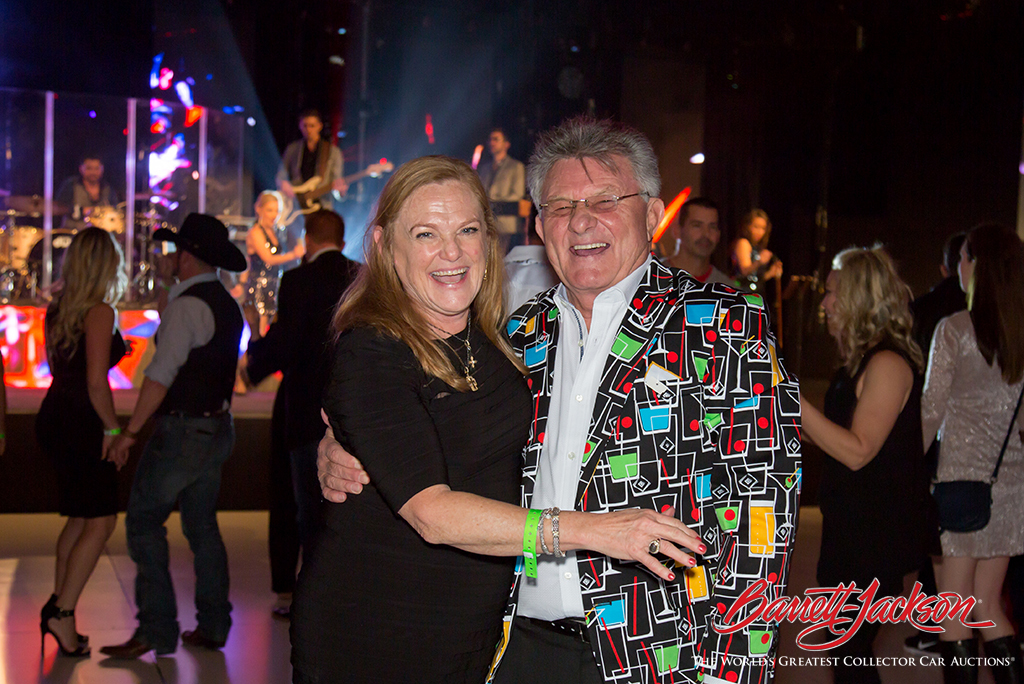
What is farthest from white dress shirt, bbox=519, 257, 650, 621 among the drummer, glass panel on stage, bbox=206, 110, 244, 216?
glass panel on stage, bbox=206, 110, 244, 216

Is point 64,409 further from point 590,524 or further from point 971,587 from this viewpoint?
point 971,587

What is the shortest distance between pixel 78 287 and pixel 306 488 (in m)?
1.21

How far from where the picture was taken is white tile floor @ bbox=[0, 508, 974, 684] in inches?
128

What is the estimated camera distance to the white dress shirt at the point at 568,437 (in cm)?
158

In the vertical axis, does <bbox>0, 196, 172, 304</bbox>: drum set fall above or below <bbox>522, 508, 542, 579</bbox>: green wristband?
above

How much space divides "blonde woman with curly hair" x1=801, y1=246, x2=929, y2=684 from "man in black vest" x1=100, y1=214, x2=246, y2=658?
89.5 inches

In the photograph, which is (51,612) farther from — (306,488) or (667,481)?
(667,481)

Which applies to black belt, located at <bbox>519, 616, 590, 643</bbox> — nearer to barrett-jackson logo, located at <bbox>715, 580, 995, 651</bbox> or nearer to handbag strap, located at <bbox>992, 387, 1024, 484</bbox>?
barrett-jackson logo, located at <bbox>715, 580, 995, 651</bbox>

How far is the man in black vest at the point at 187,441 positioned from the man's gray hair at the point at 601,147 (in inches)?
84.5

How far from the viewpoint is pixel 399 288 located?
1.59 meters

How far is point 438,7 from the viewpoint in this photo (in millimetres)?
9266

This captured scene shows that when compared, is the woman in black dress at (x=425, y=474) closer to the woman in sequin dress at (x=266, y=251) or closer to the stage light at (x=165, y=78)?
the woman in sequin dress at (x=266, y=251)

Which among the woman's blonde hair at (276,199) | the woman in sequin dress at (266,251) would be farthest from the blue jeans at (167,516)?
the woman's blonde hair at (276,199)

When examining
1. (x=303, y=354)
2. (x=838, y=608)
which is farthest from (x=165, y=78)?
(x=838, y=608)
